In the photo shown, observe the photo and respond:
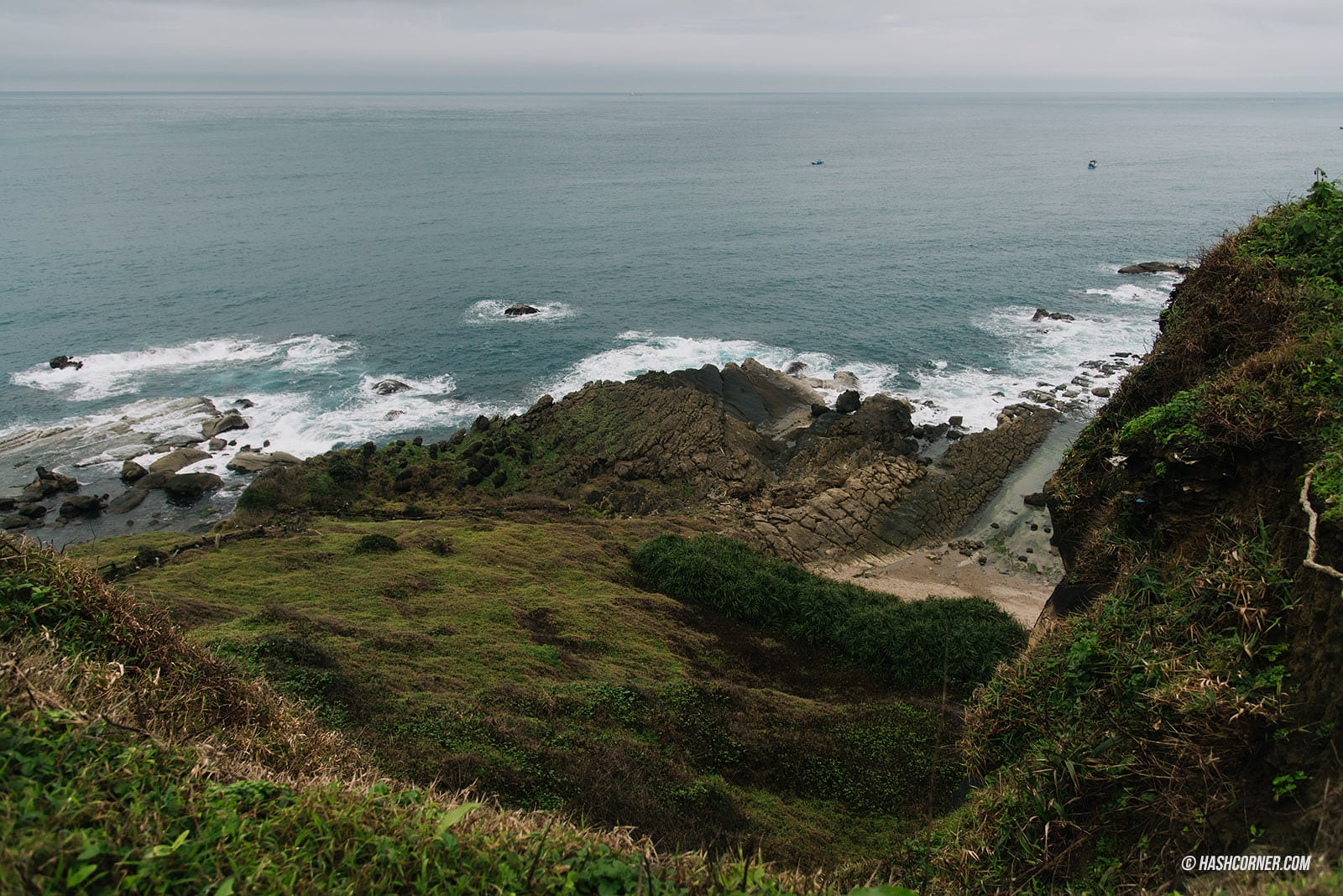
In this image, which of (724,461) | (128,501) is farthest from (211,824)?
(128,501)

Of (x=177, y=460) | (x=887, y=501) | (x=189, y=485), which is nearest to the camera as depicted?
(x=887, y=501)

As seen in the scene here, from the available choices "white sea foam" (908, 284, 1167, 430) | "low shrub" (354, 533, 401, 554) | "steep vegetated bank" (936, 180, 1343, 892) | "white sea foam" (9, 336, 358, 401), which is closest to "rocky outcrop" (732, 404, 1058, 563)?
"white sea foam" (908, 284, 1167, 430)

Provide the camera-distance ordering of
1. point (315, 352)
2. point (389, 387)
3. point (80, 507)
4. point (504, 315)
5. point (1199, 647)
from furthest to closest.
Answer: point (504, 315), point (315, 352), point (389, 387), point (80, 507), point (1199, 647)

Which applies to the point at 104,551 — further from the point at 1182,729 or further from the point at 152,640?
the point at 1182,729

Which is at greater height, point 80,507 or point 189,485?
point 189,485

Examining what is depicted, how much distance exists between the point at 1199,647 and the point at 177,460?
4238 cm

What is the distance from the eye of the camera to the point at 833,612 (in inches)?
814

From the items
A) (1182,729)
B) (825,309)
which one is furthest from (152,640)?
(825,309)

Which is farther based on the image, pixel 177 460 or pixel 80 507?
pixel 177 460

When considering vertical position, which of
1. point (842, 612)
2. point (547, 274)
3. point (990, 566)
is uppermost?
point (547, 274)

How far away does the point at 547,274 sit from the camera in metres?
64.2

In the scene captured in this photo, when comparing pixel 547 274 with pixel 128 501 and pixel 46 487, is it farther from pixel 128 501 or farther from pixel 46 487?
pixel 46 487

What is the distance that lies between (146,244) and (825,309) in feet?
206

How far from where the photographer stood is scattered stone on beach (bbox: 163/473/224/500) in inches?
1379
